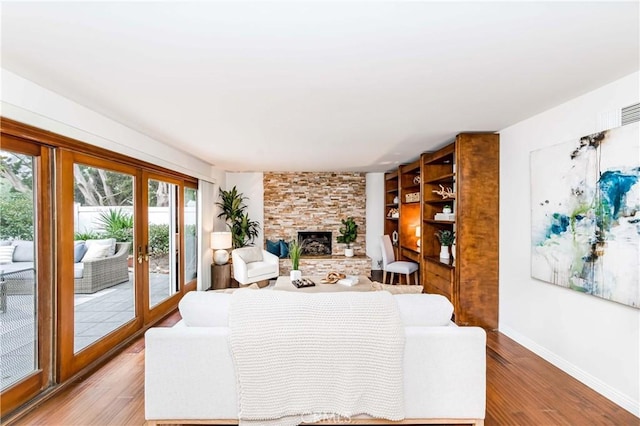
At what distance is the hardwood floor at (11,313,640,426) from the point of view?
2.08 meters

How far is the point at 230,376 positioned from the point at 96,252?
2031 mm

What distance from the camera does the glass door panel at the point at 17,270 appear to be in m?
2.12

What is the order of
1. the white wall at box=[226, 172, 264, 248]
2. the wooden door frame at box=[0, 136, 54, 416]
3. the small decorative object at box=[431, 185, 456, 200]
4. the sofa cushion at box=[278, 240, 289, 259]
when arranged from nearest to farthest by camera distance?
1. the wooden door frame at box=[0, 136, 54, 416]
2. the small decorative object at box=[431, 185, 456, 200]
3. the sofa cushion at box=[278, 240, 289, 259]
4. the white wall at box=[226, 172, 264, 248]

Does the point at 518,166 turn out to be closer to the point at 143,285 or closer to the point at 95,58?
the point at 95,58

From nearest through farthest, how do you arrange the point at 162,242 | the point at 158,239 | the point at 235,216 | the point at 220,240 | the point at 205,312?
the point at 205,312 → the point at 158,239 → the point at 162,242 → the point at 220,240 → the point at 235,216

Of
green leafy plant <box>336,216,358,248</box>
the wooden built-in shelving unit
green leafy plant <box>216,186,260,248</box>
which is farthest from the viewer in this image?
green leafy plant <box>336,216,358,248</box>

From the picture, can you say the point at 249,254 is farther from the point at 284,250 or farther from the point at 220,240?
the point at 284,250

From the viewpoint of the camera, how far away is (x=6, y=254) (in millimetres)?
2137

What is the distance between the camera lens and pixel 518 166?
3336 millimetres

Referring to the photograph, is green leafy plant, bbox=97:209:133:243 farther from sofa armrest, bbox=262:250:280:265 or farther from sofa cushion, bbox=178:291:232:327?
sofa armrest, bbox=262:250:280:265

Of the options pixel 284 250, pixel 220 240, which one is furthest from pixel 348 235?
pixel 220 240

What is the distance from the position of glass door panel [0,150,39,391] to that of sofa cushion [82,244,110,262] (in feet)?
1.64

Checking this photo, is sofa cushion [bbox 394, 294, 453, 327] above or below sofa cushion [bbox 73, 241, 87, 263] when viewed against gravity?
below

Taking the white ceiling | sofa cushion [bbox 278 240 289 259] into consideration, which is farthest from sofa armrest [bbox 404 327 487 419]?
sofa cushion [bbox 278 240 289 259]
